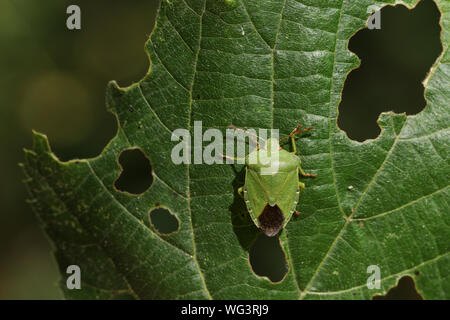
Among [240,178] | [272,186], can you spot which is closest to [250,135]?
[240,178]

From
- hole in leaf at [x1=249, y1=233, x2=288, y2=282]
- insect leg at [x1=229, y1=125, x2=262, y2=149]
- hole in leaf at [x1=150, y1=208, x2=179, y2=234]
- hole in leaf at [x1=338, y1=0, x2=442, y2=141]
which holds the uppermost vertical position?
hole in leaf at [x1=338, y1=0, x2=442, y2=141]

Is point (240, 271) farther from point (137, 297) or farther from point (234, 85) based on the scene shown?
A: point (234, 85)

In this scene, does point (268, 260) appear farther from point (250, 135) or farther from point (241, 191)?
point (250, 135)

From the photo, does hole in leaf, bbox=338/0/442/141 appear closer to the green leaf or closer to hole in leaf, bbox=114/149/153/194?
the green leaf

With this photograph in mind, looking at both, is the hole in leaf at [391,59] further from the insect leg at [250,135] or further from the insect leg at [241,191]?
the insect leg at [241,191]

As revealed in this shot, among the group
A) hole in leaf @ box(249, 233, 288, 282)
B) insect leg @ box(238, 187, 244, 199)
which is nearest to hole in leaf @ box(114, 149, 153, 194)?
hole in leaf @ box(249, 233, 288, 282)

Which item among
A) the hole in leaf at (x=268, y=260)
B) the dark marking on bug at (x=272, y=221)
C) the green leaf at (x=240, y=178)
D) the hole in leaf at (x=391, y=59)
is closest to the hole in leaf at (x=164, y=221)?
the green leaf at (x=240, y=178)
